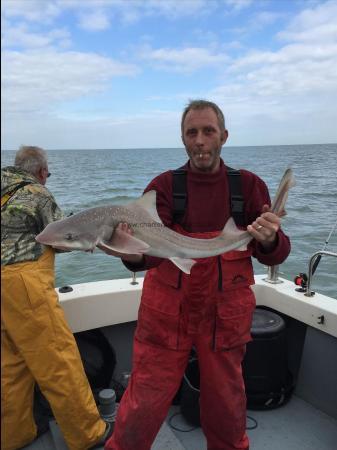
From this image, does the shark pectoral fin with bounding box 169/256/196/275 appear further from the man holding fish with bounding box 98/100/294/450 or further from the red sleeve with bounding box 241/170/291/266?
the red sleeve with bounding box 241/170/291/266

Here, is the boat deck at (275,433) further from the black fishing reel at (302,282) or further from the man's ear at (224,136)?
the man's ear at (224,136)

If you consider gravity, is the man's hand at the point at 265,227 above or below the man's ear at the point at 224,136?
below

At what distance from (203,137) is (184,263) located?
836mm

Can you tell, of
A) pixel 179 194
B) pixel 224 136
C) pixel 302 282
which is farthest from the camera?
pixel 302 282

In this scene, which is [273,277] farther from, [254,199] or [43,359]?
[43,359]

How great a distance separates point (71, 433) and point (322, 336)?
235 centimetres

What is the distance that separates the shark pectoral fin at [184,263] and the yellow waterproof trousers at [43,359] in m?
1.20

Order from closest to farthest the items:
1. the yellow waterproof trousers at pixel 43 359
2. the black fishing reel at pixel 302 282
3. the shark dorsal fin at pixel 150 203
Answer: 1. the shark dorsal fin at pixel 150 203
2. the yellow waterproof trousers at pixel 43 359
3. the black fishing reel at pixel 302 282

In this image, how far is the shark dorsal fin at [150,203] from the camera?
261cm

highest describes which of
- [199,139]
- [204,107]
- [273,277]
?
[204,107]

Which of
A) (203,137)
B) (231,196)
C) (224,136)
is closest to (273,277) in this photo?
(231,196)

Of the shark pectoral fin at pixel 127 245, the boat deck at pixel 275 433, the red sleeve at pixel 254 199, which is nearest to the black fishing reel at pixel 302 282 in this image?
the boat deck at pixel 275 433

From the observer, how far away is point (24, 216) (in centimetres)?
333

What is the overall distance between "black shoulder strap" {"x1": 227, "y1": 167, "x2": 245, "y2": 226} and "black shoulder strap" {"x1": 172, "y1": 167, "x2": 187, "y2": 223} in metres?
0.31
